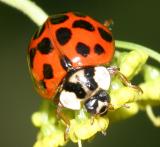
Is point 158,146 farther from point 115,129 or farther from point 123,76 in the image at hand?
point 123,76

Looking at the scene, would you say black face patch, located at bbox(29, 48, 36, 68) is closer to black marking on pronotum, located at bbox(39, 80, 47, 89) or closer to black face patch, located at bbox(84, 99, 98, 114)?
black marking on pronotum, located at bbox(39, 80, 47, 89)

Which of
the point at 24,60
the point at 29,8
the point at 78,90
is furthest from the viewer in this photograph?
the point at 24,60

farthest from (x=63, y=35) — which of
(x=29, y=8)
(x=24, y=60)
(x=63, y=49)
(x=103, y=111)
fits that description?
(x=24, y=60)

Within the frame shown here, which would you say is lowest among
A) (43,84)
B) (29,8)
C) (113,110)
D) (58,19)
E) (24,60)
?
(24,60)

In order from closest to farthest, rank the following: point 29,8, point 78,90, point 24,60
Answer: point 29,8, point 78,90, point 24,60

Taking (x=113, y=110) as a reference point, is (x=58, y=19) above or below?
above

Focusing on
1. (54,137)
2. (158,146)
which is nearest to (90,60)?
(54,137)

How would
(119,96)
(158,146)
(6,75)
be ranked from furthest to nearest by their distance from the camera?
(6,75) < (158,146) < (119,96)

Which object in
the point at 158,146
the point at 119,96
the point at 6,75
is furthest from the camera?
the point at 6,75

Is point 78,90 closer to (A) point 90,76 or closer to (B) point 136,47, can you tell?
(A) point 90,76
